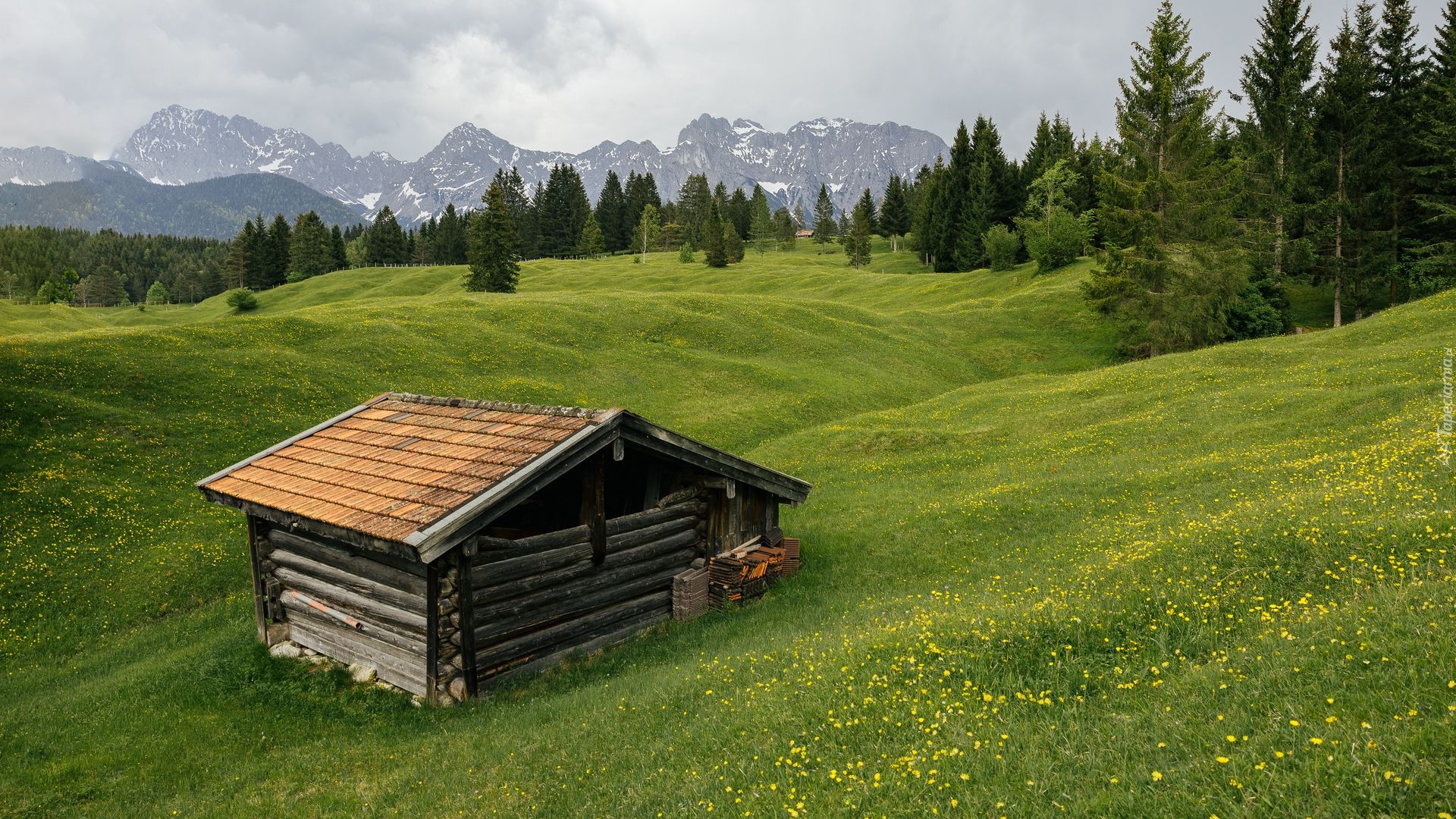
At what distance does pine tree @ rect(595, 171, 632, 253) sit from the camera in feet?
402

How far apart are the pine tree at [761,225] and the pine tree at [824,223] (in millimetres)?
→ 9000

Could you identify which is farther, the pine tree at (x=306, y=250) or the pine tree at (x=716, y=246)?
the pine tree at (x=306, y=250)

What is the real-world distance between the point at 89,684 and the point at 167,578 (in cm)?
483

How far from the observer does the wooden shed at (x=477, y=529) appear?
38.2ft

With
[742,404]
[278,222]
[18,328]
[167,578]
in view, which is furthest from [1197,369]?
[278,222]

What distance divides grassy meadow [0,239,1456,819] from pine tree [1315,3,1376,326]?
12527mm

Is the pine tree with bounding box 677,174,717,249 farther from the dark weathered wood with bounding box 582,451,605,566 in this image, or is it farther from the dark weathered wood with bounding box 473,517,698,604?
the dark weathered wood with bounding box 582,451,605,566

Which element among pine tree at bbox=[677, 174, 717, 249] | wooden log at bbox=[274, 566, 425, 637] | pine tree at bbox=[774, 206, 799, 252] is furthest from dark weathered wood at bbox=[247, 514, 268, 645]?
pine tree at bbox=[774, 206, 799, 252]

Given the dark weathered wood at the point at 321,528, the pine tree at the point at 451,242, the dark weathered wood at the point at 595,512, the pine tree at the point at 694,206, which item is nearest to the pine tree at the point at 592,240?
the pine tree at the point at 694,206

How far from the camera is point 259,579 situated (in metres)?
14.9

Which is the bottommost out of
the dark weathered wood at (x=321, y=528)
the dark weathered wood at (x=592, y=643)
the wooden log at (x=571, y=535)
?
the dark weathered wood at (x=592, y=643)

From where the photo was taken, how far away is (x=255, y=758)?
1029 centimetres

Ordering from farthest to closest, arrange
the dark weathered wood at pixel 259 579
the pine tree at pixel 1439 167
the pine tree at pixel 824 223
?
the pine tree at pixel 824 223, the pine tree at pixel 1439 167, the dark weathered wood at pixel 259 579

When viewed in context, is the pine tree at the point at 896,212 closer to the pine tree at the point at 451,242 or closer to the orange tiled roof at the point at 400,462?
the pine tree at the point at 451,242
